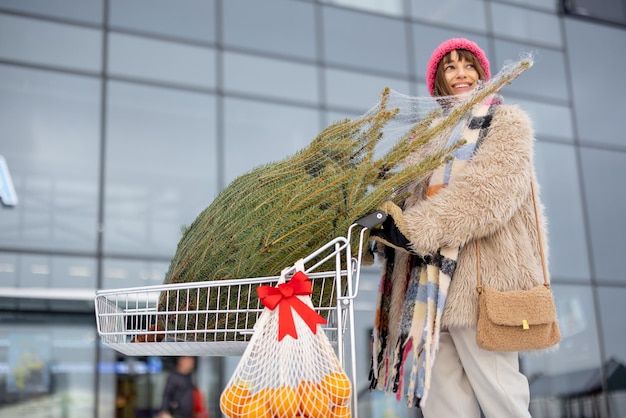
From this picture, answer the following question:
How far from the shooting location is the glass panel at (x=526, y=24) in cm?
1178

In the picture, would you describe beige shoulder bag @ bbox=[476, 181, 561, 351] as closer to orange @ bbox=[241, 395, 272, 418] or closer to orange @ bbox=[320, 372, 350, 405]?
orange @ bbox=[320, 372, 350, 405]

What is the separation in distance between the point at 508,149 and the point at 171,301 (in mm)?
1240

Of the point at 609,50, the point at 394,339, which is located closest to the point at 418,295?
the point at 394,339

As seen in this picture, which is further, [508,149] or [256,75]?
[256,75]

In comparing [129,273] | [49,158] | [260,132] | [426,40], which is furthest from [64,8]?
[426,40]

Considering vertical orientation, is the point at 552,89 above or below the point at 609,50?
below

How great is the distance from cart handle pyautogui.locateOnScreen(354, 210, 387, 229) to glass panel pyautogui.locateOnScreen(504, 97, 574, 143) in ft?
32.6

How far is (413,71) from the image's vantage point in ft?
36.3

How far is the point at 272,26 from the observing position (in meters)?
10.3

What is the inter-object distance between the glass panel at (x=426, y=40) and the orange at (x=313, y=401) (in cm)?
964

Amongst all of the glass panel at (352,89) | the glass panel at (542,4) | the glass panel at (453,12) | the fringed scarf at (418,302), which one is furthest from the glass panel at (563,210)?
the fringed scarf at (418,302)

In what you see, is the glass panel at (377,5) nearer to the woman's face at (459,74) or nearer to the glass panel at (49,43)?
the glass panel at (49,43)

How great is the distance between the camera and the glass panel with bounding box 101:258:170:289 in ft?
27.9

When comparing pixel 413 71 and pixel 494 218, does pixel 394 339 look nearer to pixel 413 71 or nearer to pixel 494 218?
pixel 494 218
